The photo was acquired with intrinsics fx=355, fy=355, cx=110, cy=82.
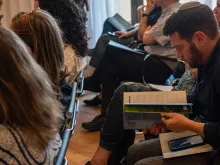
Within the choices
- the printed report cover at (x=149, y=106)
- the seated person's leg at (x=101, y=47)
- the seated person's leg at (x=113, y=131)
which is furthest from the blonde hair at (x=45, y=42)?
the seated person's leg at (x=101, y=47)

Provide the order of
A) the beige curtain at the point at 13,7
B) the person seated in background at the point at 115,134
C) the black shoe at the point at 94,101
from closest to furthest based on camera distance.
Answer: the person seated in background at the point at 115,134 < the black shoe at the point at 94,101 < the beige curtain at the point at 13,7

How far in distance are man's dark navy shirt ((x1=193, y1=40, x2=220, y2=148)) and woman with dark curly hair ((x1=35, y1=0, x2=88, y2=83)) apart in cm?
82

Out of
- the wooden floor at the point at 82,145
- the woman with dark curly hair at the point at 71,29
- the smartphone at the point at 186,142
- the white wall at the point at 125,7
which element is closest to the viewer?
the smartphone at the point at 186,142

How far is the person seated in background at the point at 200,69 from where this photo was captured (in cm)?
130

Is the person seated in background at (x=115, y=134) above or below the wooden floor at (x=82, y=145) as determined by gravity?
above

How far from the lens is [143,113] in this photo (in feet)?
4.67

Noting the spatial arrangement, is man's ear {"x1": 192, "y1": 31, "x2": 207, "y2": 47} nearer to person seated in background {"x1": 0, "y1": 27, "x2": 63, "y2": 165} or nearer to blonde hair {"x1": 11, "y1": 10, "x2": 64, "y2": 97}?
blonde hair {"x1": 11, "y1": 10, "x2": 64, "y2": 97}

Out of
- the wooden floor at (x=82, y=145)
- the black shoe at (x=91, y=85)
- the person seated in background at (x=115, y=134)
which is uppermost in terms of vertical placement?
the person seated in background at (x=115, y=134)

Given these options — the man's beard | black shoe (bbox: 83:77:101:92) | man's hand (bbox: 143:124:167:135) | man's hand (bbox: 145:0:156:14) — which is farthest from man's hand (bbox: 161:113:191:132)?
black shoe (bbox: 83:77:101:92)

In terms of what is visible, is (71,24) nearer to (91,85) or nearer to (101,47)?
(101,47)

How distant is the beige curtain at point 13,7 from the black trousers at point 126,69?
175 centimetres

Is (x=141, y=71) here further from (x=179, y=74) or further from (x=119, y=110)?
(x=119, y=110)

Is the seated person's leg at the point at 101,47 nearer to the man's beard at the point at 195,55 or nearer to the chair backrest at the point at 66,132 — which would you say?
the chair backrest at the point at 66,132

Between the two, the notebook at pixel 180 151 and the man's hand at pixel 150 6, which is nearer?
the notebook at pixel 180 151
